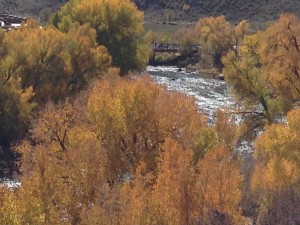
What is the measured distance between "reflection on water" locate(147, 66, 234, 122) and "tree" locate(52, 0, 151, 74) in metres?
5.18

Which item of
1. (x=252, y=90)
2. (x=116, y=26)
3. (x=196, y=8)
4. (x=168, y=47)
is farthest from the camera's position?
(x=196, y=8)

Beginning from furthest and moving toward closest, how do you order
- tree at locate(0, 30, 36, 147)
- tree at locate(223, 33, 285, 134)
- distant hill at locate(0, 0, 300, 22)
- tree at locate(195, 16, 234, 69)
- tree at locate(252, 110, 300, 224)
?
distant hill at locate(0, 0, 300, 22), tree at locate(195, 16, 234, 69), tree at locate(223, 33, 285, 134), tree at locate(0, 30, 36, 147), tree at locate(252, 110, 300, 224)

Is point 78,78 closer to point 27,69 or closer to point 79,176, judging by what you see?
point 27,69

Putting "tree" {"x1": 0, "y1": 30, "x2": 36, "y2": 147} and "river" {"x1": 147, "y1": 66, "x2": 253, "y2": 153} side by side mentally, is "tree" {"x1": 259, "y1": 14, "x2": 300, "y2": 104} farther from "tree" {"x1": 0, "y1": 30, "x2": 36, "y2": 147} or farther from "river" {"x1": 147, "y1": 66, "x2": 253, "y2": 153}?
"tree" {"x1": 0, "y1": 30, "x2": 36, "y2": 147}

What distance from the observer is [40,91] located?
42844 millimetres

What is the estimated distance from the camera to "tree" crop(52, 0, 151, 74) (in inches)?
2051

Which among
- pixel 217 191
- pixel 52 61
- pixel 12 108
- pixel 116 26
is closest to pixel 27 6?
pixel 116 26

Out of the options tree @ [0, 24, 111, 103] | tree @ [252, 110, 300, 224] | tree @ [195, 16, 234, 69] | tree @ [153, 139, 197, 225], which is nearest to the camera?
tree @ [153, 139, 197, 225]

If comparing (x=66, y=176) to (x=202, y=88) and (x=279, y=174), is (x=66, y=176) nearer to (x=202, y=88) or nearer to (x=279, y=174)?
(x=279, y=174)

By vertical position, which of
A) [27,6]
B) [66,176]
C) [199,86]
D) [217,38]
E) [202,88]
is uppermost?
[66,176]

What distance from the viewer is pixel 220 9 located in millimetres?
128875

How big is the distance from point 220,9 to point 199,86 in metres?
67.0

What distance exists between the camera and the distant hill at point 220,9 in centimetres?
12200

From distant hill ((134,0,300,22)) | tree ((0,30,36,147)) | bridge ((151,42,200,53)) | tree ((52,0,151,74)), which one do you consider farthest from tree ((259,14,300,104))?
distant hill ((134,0,300,22))
